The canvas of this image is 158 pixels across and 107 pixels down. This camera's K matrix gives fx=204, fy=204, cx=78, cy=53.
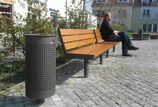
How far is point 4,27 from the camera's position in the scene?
478 centimetres

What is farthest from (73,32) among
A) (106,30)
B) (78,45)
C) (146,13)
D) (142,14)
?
(146,13)

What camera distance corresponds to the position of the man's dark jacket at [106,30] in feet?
24.1

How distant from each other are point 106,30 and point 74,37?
2769 millimetres

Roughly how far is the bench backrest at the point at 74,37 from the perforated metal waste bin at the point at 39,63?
4.64 feet

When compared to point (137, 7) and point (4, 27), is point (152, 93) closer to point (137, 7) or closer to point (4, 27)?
point (4, 27)

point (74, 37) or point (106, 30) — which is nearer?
point (74, 37)

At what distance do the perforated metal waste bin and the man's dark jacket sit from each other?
467 cm

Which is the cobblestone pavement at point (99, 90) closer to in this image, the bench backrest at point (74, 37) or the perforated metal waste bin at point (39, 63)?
the perforated metal waste bin at point (39, 63)

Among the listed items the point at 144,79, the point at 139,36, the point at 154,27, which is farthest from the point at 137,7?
the point at 144,79

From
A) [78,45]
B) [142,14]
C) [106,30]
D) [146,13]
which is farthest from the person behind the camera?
[142,14]

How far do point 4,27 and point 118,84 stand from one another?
2.91m

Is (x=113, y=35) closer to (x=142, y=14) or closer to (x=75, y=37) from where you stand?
(x=75, y=37)

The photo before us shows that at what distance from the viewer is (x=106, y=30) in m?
7.52

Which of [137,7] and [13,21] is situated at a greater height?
[137,7]
